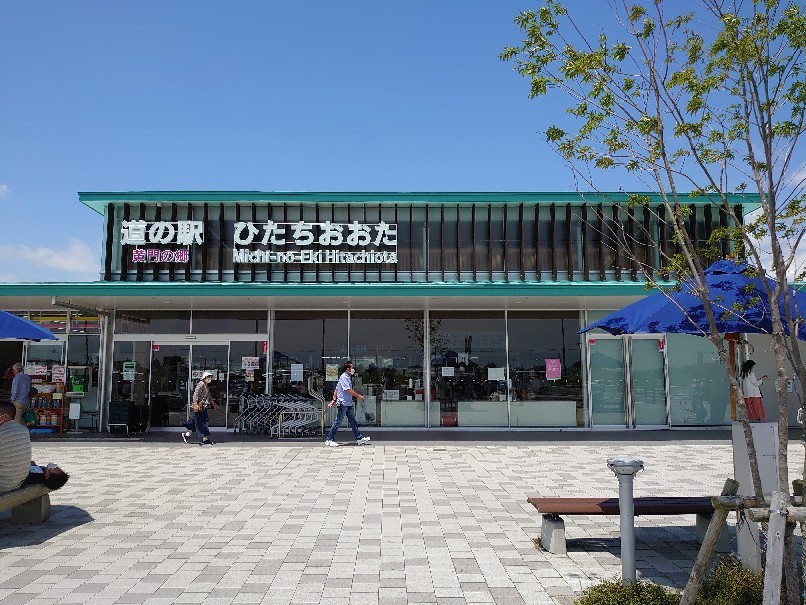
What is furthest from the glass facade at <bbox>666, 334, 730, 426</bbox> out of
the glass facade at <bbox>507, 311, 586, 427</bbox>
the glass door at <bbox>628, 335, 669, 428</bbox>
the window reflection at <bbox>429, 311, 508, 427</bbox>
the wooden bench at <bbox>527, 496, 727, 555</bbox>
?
the wooden bench at <bbox>527, 496, 727, 555</bbox>

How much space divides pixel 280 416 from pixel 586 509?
10.6 m

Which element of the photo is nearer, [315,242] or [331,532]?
[331,532]

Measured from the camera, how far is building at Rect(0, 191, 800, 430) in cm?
1767

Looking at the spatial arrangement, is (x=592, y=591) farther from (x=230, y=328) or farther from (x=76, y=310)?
(x=76, y=310)

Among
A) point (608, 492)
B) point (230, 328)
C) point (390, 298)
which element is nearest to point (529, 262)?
point (390, 298)

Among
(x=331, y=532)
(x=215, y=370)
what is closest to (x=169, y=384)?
(x=215, y=370)

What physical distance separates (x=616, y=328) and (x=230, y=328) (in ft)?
43.6

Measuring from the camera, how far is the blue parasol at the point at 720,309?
5398 mm

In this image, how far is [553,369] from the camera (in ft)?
58.4

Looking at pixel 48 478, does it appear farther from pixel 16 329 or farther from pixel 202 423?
pixel 202 423

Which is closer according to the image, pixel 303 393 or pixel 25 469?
pixel 25 469

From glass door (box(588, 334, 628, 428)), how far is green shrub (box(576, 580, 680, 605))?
13.2 metres

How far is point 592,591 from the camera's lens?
4930 mm

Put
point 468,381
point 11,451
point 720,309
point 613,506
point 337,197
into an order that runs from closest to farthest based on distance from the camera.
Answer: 1. point 720,309
2. point 613,506
3. point 11,451
4. point 468,381
5. point 337,197
